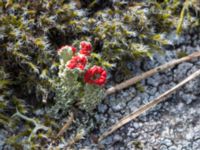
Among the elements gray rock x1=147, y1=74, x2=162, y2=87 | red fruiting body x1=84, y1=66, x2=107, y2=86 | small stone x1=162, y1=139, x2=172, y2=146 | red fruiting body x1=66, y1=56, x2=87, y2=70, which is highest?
red fruiting body x1=66, y1=56, x2=87, y2=70

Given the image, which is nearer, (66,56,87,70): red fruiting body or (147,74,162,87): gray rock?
(66,56,87,70): red fruiting body

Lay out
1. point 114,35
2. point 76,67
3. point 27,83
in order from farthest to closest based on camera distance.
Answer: point 114,35
point 27,83
point 76,67

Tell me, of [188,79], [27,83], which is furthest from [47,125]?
[188,79]

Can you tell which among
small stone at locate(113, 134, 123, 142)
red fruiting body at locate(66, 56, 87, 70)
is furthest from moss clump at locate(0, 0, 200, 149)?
small stone at locate(113, 134, 123, 142)

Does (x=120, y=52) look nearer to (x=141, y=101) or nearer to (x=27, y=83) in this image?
(x=141, y=101)

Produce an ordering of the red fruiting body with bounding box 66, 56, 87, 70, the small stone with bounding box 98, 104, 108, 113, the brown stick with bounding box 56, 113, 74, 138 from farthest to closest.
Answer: the small stone with bounding box 98, 104, 108, 113
the brown stick with bounding box 56, 113, 74, 138
the red fruiting body with bounding box 66, 56, 87, 70

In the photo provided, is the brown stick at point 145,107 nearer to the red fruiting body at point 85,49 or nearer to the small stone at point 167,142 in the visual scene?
the small stone at point 167,142

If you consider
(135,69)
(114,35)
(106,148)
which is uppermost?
(114,35)

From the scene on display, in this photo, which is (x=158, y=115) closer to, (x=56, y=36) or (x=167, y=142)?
(x=167, y=142)

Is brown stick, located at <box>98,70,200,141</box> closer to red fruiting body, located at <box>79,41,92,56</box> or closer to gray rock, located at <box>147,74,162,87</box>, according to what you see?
gray rock, located at <box>147,74,162,87</box>

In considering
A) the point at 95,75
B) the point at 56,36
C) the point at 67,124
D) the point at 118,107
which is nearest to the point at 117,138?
the point at 118,107
